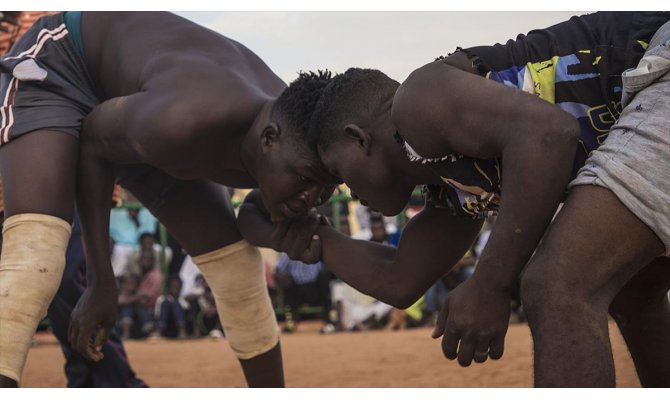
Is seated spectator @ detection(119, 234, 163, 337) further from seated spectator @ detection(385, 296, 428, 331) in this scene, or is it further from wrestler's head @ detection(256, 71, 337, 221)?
wrestler's head @ detection(256, 71, 337, 221)

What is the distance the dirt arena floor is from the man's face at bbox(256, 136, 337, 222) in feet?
6.79

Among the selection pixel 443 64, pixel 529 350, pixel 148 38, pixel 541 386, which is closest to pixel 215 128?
pixel 148 38

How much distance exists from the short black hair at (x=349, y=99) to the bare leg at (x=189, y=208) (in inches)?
43.1

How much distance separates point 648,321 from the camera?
312 cm

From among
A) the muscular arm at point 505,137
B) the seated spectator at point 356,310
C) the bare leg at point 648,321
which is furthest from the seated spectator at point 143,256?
the muscular arm at point 505,137

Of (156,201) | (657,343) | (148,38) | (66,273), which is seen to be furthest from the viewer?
(66,273)

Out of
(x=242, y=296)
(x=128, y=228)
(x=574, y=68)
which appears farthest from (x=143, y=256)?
(x=574, y=68)

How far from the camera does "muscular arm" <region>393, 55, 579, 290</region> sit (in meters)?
2.31

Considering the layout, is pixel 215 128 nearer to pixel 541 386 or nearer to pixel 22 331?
pixel 22 331

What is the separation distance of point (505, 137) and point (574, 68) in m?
0.36

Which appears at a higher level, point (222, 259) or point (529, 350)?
point (222, 259)

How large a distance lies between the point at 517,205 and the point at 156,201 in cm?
212

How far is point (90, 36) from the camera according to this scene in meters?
3.87

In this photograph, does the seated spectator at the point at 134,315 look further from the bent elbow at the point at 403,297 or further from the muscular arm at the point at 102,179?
the bent elbow at the point at 403,297
